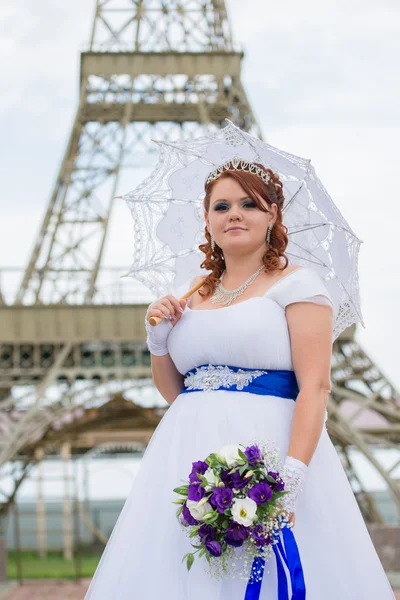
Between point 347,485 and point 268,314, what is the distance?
0.56 m

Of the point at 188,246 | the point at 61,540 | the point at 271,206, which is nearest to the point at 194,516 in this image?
the point at 271,206

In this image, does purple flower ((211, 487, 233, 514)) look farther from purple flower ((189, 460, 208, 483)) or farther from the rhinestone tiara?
the rhinestone tiara

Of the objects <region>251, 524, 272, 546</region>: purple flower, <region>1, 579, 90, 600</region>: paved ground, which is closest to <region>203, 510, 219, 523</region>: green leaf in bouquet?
<region>251, 524, 272, 546</region>: purple flower

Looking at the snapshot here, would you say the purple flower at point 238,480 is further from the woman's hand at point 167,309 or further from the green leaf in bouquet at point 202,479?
the woman's hand at point 167,309

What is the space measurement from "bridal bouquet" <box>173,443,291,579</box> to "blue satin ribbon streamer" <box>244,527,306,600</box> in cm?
2

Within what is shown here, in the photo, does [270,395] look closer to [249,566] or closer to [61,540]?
[249,566]

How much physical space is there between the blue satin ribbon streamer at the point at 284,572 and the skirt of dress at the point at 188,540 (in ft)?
0.18

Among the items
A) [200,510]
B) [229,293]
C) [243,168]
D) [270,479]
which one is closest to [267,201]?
[243,168]

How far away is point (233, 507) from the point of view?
236 cm

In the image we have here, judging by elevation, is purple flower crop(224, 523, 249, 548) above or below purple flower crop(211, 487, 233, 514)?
below

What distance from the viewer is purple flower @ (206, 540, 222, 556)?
237cm

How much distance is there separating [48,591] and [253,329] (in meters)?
13.0

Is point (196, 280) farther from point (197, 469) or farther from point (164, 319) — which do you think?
point (197, 469)

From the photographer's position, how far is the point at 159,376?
3.06 metres
